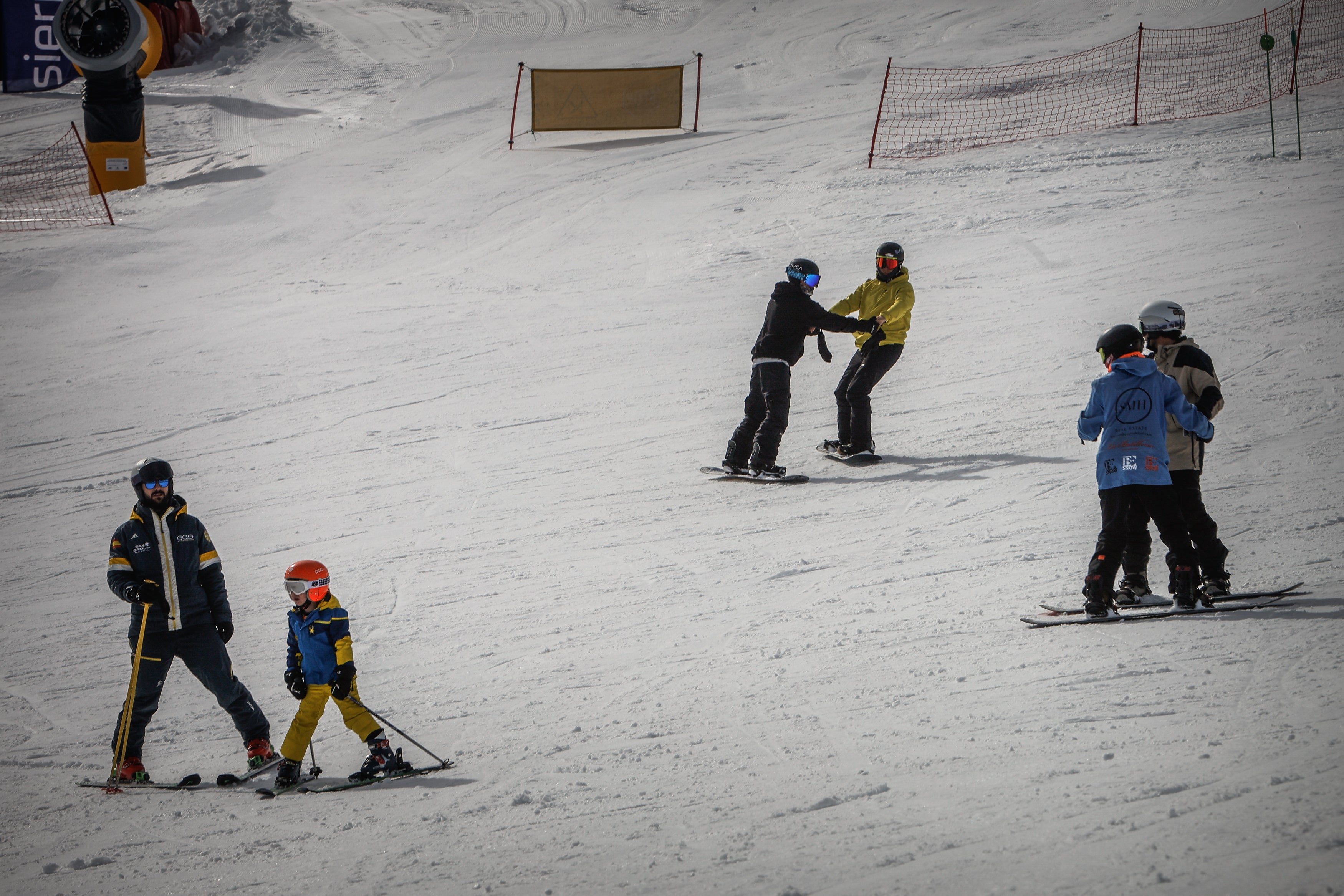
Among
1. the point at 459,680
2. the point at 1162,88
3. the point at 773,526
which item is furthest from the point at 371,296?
the point at 1162,88

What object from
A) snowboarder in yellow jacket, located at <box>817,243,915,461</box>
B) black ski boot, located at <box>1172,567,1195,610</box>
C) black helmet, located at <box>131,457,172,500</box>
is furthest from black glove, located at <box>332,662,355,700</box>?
snowboarder in yellow jacket, located at <box>817,243,915,461</box>

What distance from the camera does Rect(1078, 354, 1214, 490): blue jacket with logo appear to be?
16.9 feet

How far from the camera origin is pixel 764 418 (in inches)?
348

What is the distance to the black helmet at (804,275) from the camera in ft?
27.8

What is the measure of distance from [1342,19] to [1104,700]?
2176cm

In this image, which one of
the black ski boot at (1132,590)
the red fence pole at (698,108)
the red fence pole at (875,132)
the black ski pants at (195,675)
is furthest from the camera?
the red fence pole at (698,108)

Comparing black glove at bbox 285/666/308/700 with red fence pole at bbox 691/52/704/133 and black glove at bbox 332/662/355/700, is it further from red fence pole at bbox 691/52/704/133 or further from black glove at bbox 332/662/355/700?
red fence pole at bbox 691/52/704/133

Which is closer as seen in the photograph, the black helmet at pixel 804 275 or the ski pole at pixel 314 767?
the ski pole at pixel 314 767

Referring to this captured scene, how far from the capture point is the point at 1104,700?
445 centimetres

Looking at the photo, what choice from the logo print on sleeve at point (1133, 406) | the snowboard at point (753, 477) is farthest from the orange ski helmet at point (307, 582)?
the snowboard at point (753, 477)

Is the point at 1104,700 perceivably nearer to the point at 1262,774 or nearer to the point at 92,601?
the point at 1262,774

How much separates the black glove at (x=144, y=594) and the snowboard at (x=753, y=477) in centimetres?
465

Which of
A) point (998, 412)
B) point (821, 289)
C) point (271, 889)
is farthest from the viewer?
point (821, 289)

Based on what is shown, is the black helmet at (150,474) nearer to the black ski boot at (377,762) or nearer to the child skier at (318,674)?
the child skier at (318,674)
